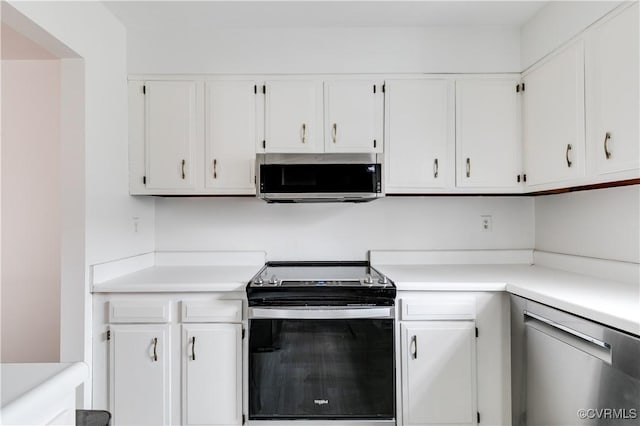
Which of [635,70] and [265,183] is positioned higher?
[635,70]

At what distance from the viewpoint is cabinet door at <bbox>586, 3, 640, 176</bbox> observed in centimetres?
146

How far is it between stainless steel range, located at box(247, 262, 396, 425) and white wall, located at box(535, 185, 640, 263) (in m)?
1.19

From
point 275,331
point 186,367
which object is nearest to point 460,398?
point 275,331

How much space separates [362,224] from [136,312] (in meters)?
1.49

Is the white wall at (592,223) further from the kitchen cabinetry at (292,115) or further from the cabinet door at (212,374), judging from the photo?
the cabinet door at (212,374)

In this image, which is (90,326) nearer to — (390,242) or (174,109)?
(174,109)

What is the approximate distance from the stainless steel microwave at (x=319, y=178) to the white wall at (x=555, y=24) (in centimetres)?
113

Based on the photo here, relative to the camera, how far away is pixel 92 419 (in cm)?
138

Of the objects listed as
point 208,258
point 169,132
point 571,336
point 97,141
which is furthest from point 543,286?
point 97,141

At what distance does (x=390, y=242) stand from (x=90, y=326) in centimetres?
186

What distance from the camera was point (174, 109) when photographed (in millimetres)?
2260

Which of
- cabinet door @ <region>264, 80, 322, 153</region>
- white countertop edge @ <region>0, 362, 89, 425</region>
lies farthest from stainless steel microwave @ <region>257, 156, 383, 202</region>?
white countertop edge @ <region>0, 362, 89, 425</region>

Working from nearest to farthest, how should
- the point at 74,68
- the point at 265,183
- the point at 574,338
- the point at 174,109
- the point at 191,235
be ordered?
1. the point at 574,338
2. the point at 74,68
3. the point at 265,183
4. the point at 174,109
5. the point at 191,235

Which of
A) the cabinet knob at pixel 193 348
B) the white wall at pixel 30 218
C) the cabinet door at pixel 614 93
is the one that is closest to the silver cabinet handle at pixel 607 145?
the cabinet door at pixel 614 93
